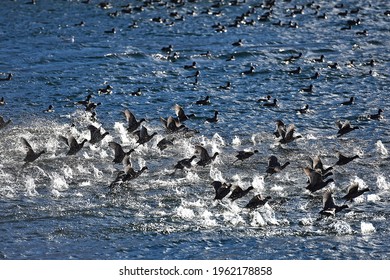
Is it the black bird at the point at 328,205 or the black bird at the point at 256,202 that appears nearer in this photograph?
the black bird at the point at 328,205

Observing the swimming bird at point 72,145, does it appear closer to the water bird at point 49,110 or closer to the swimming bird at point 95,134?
the swimming bird at point 95,134

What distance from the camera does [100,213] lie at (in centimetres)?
2686

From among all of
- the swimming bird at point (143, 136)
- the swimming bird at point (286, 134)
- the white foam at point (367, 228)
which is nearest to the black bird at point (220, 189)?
the white foam at point (367, 228)

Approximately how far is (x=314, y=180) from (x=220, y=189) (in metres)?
2.96

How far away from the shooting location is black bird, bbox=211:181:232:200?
2702 centimetres

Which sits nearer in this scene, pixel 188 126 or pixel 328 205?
pixel 328 205

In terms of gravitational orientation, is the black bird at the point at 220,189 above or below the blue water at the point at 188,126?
above

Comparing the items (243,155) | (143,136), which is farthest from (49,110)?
(243,155)

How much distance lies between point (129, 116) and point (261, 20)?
22.1 metres

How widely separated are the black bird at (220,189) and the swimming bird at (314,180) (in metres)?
2.48

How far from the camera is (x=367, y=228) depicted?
85.0ft

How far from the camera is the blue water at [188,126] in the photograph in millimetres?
25344

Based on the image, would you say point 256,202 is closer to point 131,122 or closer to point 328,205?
point 328,205
